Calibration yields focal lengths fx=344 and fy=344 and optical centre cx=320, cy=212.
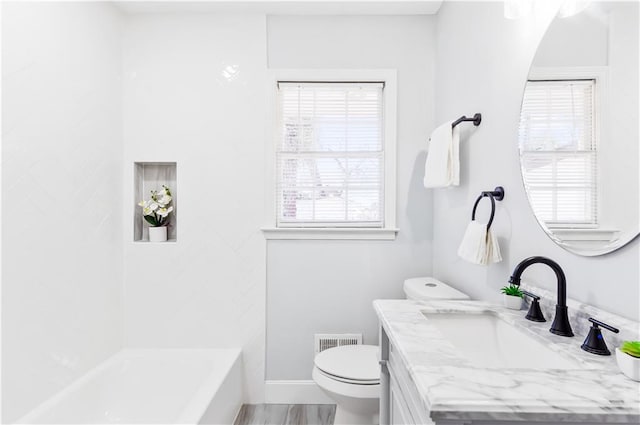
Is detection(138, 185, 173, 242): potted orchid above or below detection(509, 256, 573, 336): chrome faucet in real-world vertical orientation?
above

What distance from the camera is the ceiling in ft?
6.85

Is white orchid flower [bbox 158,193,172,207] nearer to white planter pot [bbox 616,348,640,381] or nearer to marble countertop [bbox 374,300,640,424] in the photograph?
marble countertop [bbox 374,300,640,424]

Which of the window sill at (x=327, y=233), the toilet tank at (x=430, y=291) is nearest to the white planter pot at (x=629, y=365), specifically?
the toilet tank at (x=430, y=291)

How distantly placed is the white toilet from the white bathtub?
56 cm

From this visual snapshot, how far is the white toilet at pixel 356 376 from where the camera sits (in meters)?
1.60

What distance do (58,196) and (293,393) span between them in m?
1.74

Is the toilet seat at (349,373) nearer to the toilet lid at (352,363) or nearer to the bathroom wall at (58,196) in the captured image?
the toilet lid at (352,363)

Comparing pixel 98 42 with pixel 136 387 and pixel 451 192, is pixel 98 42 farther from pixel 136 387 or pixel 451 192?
pixel 451 192

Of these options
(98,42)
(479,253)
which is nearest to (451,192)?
(479,253)

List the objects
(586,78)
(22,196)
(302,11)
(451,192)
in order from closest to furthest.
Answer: (586,78) < (22,196) < (451,192) < (302,11)

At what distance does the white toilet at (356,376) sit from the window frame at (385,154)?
0.52m

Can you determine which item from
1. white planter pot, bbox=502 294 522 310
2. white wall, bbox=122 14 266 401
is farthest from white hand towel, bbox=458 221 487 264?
white wall, bbox=122 14 266 401

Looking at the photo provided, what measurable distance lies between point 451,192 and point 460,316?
0.92m

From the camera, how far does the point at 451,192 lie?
76.5 inches
